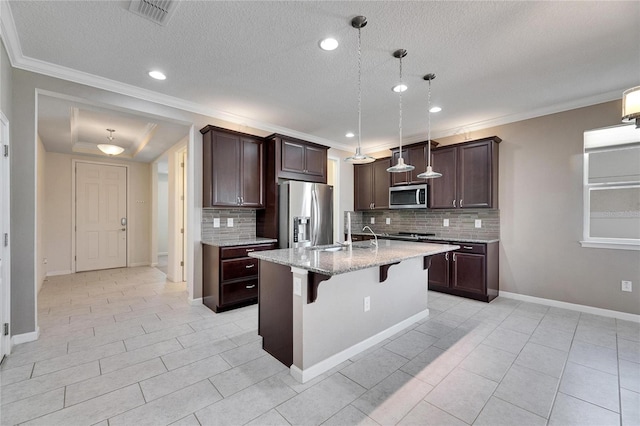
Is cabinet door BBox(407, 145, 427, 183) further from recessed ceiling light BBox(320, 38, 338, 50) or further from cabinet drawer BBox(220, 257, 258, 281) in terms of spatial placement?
cabinet drawer BBox(220, 257, 258, 281)

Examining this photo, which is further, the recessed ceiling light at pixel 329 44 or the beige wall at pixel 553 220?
the beige wall at pixel 553 220

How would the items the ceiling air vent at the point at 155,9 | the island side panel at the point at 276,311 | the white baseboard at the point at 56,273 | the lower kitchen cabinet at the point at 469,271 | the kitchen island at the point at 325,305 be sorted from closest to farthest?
the ceiling air vent at the point at 155,9 < the kitchen island at the point at 325,305 < the island side panel at the point at 276,311 < the lower kitchen cabinet at the point at 469,271 < the white baseboard at the point at 56,273

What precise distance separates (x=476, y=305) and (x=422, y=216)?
1.87m

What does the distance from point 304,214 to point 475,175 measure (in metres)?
2.64

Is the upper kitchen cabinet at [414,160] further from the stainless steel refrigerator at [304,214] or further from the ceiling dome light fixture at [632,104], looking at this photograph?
the ceiling dome light fixture at [632,104]

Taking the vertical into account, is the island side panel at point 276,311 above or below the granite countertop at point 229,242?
below

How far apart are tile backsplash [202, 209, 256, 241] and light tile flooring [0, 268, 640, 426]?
1.16 metres

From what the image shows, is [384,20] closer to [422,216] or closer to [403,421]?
[403,421]

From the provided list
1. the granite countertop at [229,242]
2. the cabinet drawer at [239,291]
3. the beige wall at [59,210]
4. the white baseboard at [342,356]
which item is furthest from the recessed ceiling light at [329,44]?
the beige wall at [59,210]

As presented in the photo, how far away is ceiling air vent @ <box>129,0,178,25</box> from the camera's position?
1.92 meters

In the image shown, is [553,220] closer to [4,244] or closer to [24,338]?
[4,244]

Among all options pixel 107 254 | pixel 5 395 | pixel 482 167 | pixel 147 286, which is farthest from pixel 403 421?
pixel 107 254

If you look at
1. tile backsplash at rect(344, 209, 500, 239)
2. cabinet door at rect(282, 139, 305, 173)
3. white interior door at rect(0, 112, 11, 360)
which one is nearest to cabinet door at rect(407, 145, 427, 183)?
tile backsplash at rect(344, 209, 500, 239)

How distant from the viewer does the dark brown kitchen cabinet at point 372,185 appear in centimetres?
552
